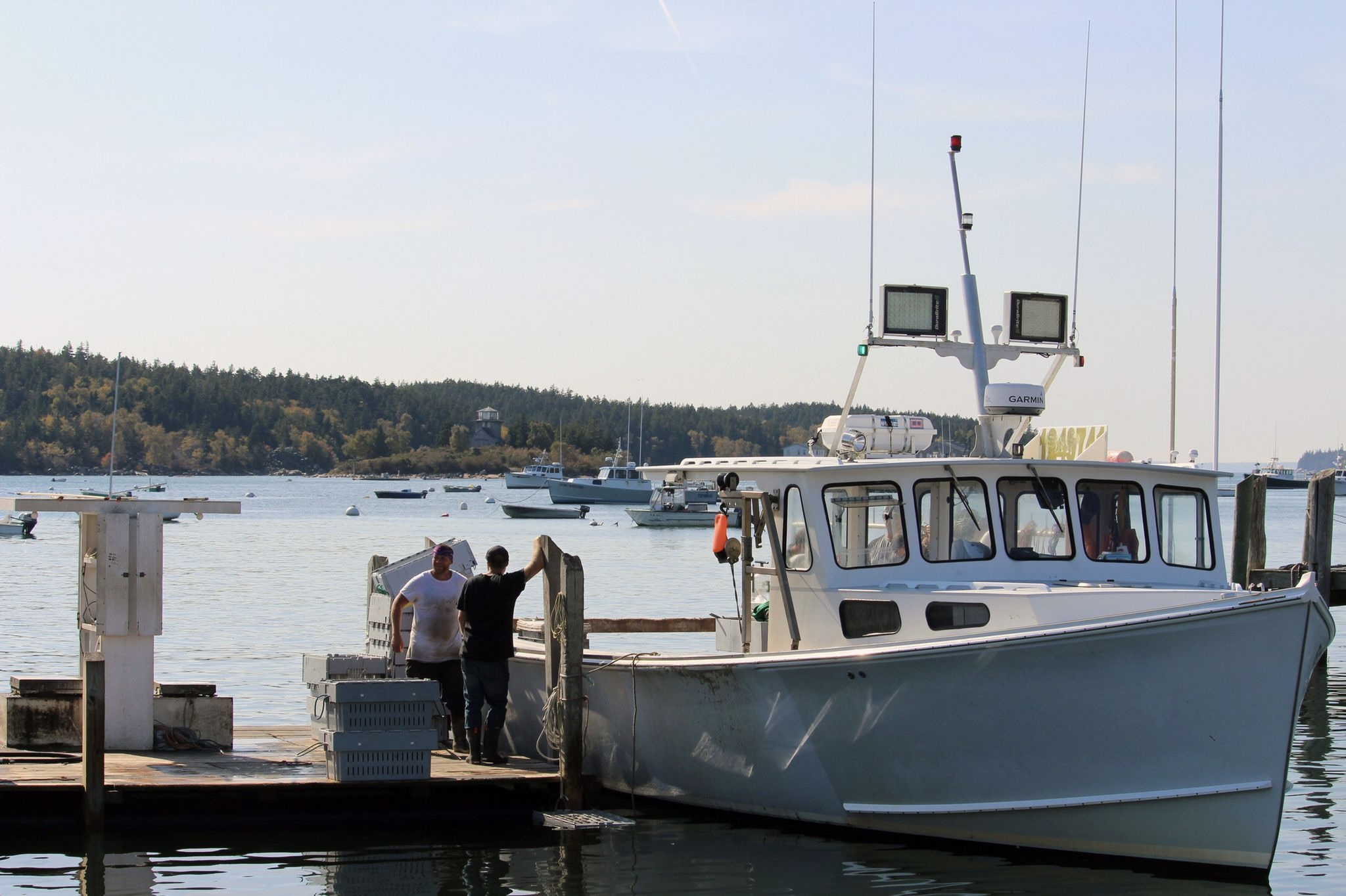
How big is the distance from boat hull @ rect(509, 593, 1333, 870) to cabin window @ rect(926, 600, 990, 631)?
56cm

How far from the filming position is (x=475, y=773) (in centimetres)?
1159

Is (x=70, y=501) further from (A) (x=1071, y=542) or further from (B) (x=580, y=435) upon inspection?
(B) (x=580, y=435)

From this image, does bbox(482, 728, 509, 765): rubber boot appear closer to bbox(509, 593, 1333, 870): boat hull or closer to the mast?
bbox(509, 593, 1333, 870): boat hull

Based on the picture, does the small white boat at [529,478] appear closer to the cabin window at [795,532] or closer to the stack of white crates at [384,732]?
the cabin window at [795,532]

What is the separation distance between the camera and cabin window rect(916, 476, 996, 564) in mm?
11219

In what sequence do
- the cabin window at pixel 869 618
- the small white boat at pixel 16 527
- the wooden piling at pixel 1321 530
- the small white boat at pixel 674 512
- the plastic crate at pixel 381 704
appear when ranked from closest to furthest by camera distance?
the plastic crate at pixel 381 704 < the cabin window at pixel 869 618 < the wooden piling at pixel 1321 530 < the small white boat at pixel 16 527 < the small white boat at pixel 674 512

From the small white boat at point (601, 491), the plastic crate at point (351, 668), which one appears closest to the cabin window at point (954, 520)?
the plastic crate at point (351, 668)

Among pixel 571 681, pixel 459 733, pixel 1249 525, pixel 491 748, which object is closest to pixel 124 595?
pixel 459 733

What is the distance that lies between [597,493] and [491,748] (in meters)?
92.5

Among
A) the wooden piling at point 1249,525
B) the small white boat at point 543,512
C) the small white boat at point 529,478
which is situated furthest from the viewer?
the small white boat at point 529,478

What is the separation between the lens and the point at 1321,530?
71.5 ft

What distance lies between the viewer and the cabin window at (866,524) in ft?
37.1

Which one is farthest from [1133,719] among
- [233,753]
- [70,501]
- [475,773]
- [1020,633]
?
[70,501]

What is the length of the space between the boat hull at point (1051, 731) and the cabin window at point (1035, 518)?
139cm
